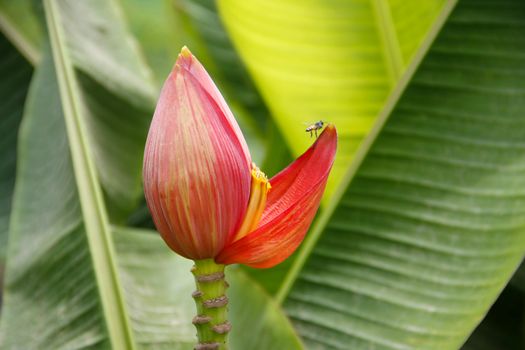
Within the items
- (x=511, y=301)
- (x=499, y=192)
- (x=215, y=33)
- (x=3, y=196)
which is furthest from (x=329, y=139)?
(x=215, y=33)

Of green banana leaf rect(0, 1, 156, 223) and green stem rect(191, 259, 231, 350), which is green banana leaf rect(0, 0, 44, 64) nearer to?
green banana leaf rect(0, 1, 156, 223)

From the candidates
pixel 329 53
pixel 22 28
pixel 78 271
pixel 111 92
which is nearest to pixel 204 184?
pixel 78 271

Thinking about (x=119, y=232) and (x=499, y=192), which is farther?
(x=119, y=232)

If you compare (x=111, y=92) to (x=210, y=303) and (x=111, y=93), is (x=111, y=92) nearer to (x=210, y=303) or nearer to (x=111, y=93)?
(x=111, y=93)

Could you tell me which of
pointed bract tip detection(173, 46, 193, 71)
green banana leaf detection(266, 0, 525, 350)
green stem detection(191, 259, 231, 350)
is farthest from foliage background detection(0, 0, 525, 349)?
pointed bract tip detection(173, 46, 193, 71)

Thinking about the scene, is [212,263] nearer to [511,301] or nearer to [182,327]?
[182,327]

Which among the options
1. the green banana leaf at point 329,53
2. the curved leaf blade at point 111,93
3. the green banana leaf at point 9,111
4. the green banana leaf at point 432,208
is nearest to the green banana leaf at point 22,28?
→ the green banana leaf at point 9,111
